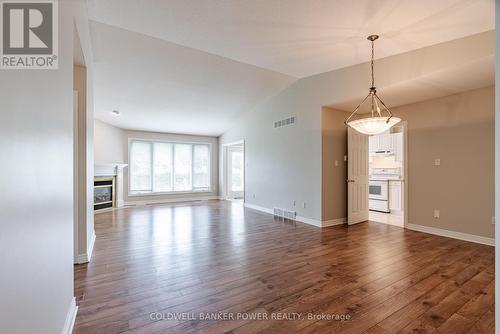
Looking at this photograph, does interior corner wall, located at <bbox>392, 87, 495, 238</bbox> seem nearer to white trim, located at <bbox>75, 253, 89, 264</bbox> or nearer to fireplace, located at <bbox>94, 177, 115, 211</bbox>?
white trim, located at <bbox>75, 253, 89, 264</bbox>

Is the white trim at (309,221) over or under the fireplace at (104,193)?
under

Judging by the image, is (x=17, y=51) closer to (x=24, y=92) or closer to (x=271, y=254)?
(x=24, y=92)

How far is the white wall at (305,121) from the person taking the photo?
10.5 ft

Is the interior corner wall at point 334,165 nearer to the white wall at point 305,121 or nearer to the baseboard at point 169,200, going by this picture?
the white wall at point 305,121

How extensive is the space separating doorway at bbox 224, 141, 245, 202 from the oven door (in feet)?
14.1

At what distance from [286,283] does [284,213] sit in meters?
3.29

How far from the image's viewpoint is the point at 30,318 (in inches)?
43.2

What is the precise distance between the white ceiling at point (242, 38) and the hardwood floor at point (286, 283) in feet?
9.27

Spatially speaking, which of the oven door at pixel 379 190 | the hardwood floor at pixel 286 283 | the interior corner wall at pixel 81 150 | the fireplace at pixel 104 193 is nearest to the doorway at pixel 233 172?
the fireplace at pixel 104 193

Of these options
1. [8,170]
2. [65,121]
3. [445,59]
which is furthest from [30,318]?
[445,59]

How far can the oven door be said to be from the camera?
641 centimetres

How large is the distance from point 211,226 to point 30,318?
3889 mm

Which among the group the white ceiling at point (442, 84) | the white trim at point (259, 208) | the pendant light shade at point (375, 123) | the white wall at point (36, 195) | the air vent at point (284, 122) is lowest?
the white trim at point (259, 208)

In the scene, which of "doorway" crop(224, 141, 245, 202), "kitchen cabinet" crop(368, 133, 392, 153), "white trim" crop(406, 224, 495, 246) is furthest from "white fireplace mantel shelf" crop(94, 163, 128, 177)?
"kitchen cabinet" crop(368, 133, 392, 153)
